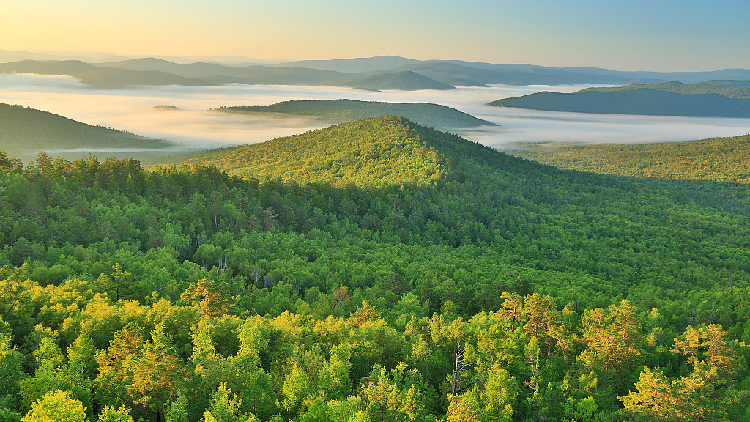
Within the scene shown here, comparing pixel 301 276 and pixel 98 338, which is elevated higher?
pixel 98 338

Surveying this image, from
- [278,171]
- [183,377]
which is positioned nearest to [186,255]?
[183,377]

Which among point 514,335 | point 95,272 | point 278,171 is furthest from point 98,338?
point 278,171

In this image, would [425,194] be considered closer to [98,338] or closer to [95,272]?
[95,272]

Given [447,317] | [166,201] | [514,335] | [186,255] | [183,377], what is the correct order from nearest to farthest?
[183,377]
[514,335]
[447,317]
[186,255]
[166,201]

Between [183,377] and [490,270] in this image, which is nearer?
[183,377]

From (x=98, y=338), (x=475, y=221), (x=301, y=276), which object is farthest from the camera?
(x=475, y=221)

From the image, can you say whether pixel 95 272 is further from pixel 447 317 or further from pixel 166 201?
pixel 447 317
